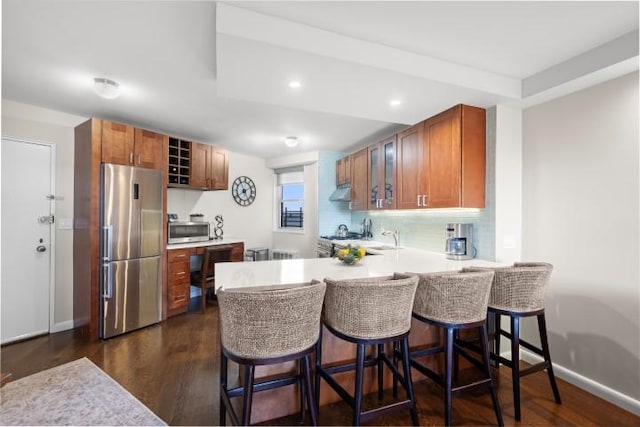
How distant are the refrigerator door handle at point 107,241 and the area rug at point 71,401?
1.09 metres

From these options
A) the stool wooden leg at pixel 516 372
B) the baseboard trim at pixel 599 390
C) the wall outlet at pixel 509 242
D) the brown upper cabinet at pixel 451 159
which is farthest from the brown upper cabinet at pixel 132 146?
the baseboard trim at pixel 599 390

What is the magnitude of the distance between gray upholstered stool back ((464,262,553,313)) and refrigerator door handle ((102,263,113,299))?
3.46m

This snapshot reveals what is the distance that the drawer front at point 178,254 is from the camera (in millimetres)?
3795

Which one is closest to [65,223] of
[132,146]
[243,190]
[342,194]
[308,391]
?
[132,146]

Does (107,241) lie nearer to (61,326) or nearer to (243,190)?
(61,326)

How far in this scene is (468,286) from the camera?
1.82 m

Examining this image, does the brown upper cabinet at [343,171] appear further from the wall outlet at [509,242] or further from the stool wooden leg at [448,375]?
the stool wooden leg at [448,375]

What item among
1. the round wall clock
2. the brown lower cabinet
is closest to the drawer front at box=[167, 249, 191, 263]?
the brown lower cabinet

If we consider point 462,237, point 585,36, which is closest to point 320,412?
point 462,237

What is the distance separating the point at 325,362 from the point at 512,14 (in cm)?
247

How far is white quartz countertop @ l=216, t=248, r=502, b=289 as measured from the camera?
6.04 feet

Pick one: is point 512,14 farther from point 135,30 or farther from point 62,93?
point 62,93

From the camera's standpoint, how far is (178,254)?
12.8 feet

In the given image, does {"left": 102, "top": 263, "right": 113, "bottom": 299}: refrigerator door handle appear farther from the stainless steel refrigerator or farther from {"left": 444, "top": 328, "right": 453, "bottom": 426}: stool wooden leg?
{"left": 444, "top": 328, "right": 453, "bottom": 426}: stool wooden leg
